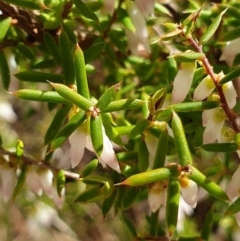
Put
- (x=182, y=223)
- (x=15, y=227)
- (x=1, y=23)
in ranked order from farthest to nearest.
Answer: (x=15, y=227), (x=182, y=223), (x=1, y=23)

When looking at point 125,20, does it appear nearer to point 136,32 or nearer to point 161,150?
point 136,32

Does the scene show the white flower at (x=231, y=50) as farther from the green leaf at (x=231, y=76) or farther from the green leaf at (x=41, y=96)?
the green leaf at (x=41, y=96)

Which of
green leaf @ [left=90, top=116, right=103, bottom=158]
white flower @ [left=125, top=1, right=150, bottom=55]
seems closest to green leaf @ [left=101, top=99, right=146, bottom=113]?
green leaf @ [left=90, top=116, right=103, bottom=158]

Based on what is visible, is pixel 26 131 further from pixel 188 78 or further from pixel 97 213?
pixel 188 78

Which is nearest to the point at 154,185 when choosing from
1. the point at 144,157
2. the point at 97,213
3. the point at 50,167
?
the point at 144,157

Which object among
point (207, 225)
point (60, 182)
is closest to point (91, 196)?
point (60, 182)

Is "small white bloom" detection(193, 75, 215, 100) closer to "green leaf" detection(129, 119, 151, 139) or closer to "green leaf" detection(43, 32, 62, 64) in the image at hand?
"green leaf" detection(129, 119, 151, 139)
